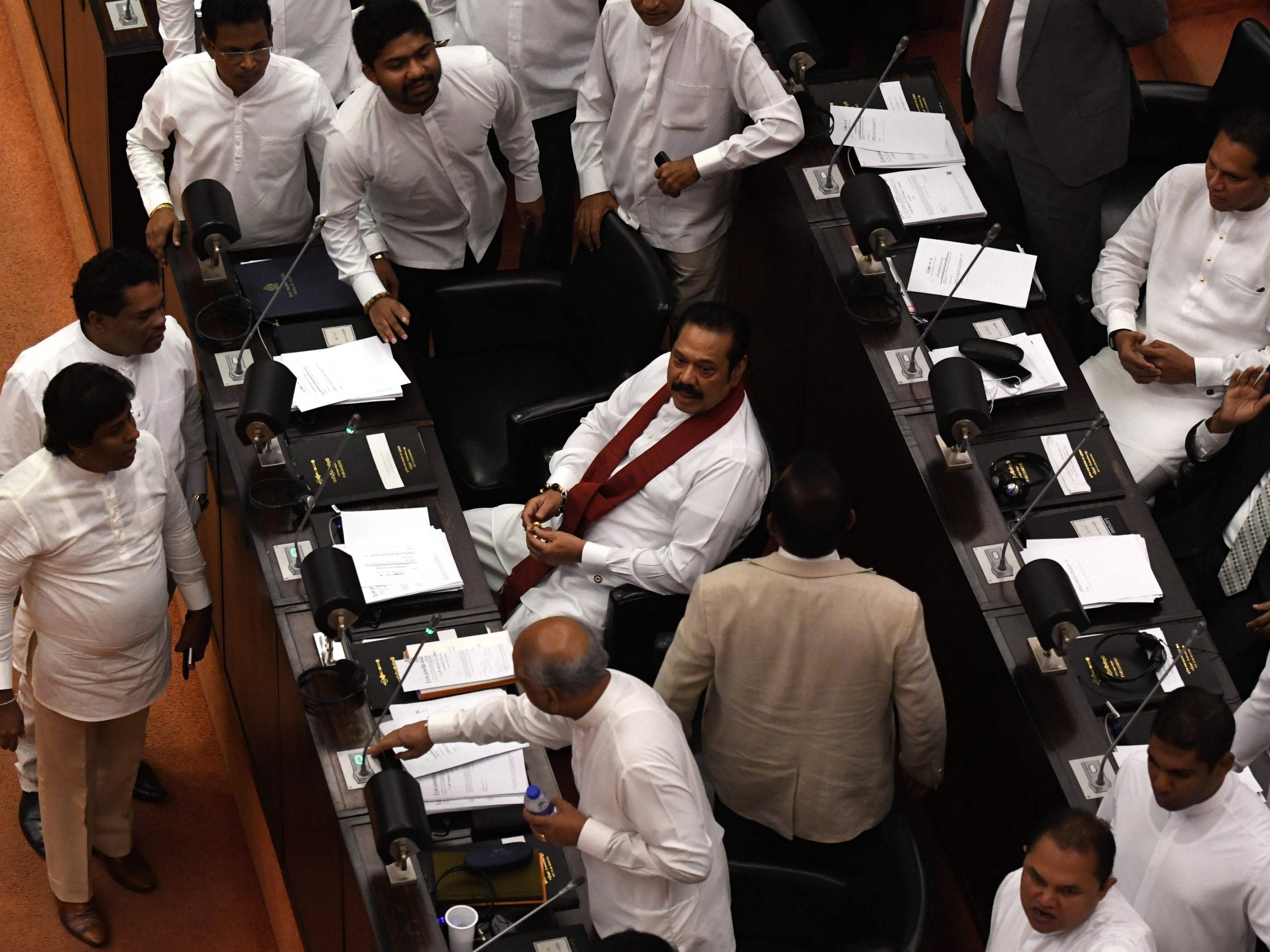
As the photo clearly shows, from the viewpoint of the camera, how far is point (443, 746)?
3.66m

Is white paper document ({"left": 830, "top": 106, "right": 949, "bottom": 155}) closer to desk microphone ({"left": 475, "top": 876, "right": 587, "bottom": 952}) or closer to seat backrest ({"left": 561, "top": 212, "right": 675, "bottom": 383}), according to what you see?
seat backrest ({"left": 561, "top": 212, "right": 675, "bottom": 383})

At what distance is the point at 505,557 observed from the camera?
462 centimetres

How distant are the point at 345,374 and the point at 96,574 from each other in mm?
933

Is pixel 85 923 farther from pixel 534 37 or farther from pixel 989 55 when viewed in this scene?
pixel 989 55

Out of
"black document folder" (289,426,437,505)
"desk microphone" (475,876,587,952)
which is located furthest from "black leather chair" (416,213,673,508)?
"desk microphone" (475,876,587,952)

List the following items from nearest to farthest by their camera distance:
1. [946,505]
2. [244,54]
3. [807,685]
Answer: [807,685], [946,505], [244,54]

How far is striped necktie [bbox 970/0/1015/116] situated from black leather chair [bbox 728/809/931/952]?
238cm

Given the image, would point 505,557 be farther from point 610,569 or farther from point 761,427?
point 761,427

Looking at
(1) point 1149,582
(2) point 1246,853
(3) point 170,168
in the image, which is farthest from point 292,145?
(2) point 1246,853

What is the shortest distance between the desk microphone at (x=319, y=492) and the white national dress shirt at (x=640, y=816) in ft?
2.62

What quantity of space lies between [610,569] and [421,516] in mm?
515

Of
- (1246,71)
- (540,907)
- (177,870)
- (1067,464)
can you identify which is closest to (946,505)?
(1067,464)

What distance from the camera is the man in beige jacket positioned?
11.4 feet

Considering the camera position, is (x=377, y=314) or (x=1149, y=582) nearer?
(x=1149, y=582)
